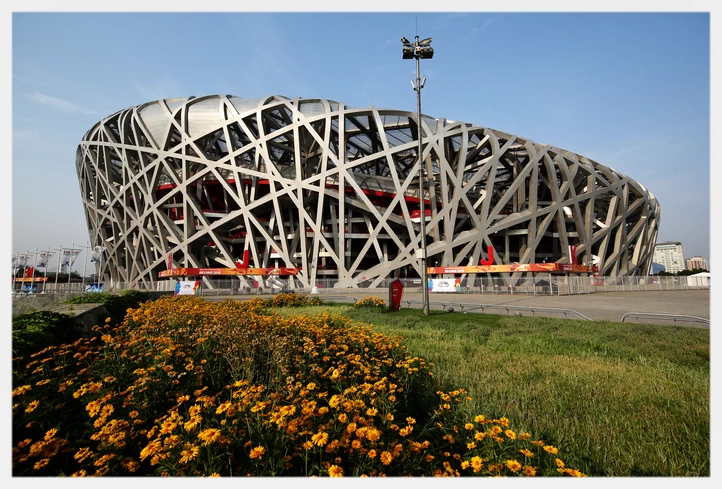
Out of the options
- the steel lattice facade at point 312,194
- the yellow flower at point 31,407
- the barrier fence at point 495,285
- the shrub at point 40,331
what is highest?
the steel lattice facade at point 312,194

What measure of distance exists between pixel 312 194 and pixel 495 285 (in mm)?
22417

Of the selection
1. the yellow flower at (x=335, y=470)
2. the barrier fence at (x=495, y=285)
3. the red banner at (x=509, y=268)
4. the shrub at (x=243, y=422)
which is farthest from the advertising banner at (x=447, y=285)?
the yellow flower at (x=335, y=470)

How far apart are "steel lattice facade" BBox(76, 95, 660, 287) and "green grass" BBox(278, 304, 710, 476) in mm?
27535

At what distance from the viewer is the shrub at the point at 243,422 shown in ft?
7.93

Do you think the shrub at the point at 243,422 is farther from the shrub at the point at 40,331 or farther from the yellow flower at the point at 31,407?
the shrub at the point at 40,331

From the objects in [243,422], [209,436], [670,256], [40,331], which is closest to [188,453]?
[209,436]

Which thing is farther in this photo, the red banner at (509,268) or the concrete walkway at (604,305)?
the red banner at (509,268)

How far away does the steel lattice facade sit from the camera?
37.0 meters

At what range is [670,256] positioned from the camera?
188 metres

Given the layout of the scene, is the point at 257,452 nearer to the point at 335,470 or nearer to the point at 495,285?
the point at 335,470

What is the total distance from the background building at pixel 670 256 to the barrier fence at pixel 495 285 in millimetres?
198955

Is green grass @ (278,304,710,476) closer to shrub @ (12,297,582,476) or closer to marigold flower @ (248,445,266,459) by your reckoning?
shrub @ (12,297,582,476)

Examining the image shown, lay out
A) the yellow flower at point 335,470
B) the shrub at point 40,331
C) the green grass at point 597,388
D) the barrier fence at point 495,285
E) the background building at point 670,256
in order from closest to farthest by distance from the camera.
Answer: the yellow flower at point 335,470, the green grass at point 597,388, the shrub at point 40,331, the barrier fence at point 495,285, the background building at point 670,256

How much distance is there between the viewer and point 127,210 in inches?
1650
